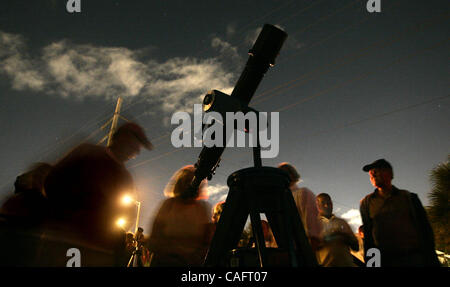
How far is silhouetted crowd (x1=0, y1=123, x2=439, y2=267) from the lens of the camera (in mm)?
1861

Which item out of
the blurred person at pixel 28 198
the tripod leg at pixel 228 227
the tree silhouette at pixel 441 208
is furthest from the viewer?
the tree silhouette at pixel 441 208

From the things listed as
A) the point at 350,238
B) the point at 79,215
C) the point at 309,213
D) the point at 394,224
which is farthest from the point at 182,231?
the point at 394,224

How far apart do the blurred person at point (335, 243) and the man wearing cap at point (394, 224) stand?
0.25 metres

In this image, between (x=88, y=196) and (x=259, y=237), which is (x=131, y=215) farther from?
(x=259, y=237)

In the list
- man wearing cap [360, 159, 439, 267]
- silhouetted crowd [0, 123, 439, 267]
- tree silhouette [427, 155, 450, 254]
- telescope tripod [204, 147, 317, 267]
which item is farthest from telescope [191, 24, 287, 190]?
tree silhouette [427, 155, 450, 254]

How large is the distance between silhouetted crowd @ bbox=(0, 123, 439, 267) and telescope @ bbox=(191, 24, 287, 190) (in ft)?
2.16

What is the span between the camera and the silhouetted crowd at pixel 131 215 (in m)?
1.86

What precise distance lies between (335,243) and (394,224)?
749 mm

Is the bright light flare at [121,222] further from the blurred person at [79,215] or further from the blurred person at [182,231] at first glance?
the blurred person at [182,231]

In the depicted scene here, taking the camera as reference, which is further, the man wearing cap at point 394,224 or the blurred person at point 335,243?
the blurred person at point 335,243

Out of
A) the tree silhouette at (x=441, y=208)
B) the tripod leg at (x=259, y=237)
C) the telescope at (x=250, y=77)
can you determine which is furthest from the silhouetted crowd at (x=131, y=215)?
the tree silhouette at (x=441, y=208)

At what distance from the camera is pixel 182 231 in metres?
2.78

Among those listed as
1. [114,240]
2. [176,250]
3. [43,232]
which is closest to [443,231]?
[176,250]

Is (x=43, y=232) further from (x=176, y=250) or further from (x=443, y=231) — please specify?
(x=443, y=231)
